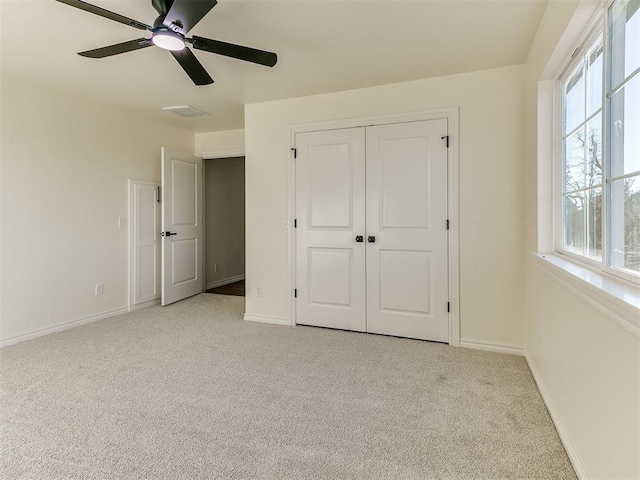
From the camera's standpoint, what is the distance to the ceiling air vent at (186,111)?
3.84 meters

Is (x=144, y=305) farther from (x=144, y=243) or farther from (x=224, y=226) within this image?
(x=224, y=226)

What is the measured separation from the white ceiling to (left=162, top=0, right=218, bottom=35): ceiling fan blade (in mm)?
330

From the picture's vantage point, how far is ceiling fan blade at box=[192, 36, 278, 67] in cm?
194

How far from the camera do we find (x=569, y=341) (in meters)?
1.61

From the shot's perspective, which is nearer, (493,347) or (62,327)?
(493,347)

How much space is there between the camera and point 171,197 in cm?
441

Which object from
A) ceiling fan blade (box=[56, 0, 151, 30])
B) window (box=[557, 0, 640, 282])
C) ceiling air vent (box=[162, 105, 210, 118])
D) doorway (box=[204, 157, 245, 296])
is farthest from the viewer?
doorway (box=[204, 157, 245, 296])

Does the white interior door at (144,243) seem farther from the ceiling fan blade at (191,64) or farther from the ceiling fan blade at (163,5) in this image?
the ceiling fan blade at (163,5)

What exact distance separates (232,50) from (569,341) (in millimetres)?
2382

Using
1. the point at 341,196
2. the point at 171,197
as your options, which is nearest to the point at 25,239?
the point at 171,197

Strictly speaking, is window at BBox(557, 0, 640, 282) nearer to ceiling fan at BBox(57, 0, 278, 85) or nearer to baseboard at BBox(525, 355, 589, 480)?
baseboard at BBox(525, 355, 589, 480)

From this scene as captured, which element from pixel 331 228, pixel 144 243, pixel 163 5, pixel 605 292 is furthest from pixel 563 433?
pixel 144 243

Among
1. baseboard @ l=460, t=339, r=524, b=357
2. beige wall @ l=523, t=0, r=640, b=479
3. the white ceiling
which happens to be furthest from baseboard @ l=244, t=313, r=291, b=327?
the white ceiling

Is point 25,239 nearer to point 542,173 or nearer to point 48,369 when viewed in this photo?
point 48,369
